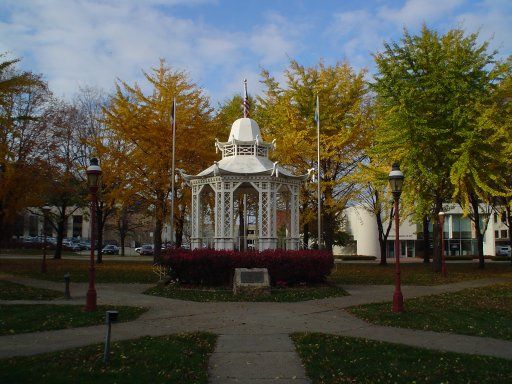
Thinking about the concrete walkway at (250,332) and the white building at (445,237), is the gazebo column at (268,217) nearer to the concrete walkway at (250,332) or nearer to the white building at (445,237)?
the concrete walkway at (250,332)

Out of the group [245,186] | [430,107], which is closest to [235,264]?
[245,186]

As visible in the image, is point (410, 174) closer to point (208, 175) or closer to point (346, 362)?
point (208, 175)

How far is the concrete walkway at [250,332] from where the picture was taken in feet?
25.0

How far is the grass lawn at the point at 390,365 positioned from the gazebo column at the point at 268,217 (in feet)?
35.2

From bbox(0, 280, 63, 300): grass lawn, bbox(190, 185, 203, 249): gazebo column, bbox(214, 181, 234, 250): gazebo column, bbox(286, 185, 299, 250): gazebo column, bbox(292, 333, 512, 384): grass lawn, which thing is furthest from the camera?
bbox(190, 185, 203, 249): gazebo column

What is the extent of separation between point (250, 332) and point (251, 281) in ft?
20.7

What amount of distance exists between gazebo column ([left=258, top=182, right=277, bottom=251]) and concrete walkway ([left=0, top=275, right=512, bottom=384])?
4851 millimetres

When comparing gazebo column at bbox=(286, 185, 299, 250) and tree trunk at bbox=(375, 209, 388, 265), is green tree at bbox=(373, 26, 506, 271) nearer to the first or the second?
gazebo column at bbox=(286, 185, 299, 250)

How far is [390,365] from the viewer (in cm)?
755

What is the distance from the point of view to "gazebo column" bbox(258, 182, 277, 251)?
779 inches

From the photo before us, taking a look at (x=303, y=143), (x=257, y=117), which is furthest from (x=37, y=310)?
(x=257, y=117)

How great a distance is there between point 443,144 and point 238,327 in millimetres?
17665

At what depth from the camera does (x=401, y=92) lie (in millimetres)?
24984

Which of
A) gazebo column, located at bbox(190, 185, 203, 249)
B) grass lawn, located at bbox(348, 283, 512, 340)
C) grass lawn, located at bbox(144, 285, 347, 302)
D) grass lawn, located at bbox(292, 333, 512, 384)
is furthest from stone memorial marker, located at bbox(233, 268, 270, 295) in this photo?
grass lawn, located at bbox(292, 333, 512, 384)
